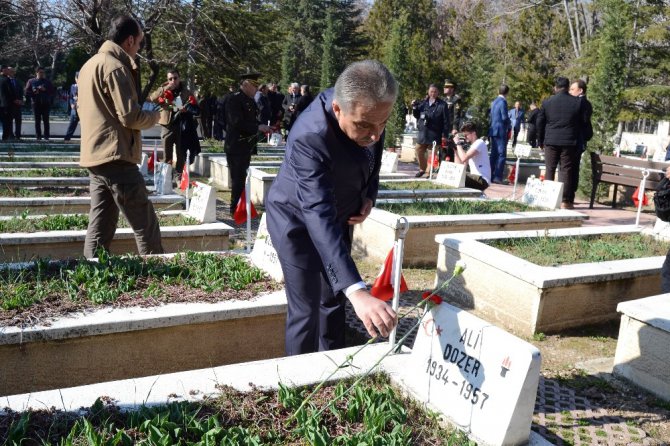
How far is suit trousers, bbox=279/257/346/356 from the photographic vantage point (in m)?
3.45

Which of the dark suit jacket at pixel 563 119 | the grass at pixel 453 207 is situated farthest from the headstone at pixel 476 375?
the dark suit jacket at pixel 563 119

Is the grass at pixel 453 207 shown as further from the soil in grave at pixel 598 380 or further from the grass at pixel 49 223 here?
the grass at pixel 49 223

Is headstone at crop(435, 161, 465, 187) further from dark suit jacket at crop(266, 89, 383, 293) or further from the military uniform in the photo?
dark suit jacket at crop(266, 89, 383, 293)

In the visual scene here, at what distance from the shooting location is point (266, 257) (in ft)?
15.9

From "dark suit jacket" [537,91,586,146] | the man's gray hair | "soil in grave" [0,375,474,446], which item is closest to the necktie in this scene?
the man's gray hair

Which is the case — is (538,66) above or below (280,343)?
above

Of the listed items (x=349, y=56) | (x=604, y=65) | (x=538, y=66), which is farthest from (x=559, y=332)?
(x=349, y=56)

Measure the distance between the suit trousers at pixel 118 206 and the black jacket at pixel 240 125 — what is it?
3635 millimetres

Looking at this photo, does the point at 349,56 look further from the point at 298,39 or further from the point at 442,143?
the point at 442,143

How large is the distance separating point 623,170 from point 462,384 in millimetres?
9828

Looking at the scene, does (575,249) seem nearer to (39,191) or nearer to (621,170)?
(621,170)

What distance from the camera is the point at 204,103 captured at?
20.6 meters

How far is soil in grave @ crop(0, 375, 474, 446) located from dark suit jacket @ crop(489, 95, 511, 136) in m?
12.4

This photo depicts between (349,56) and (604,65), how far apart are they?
103ft
